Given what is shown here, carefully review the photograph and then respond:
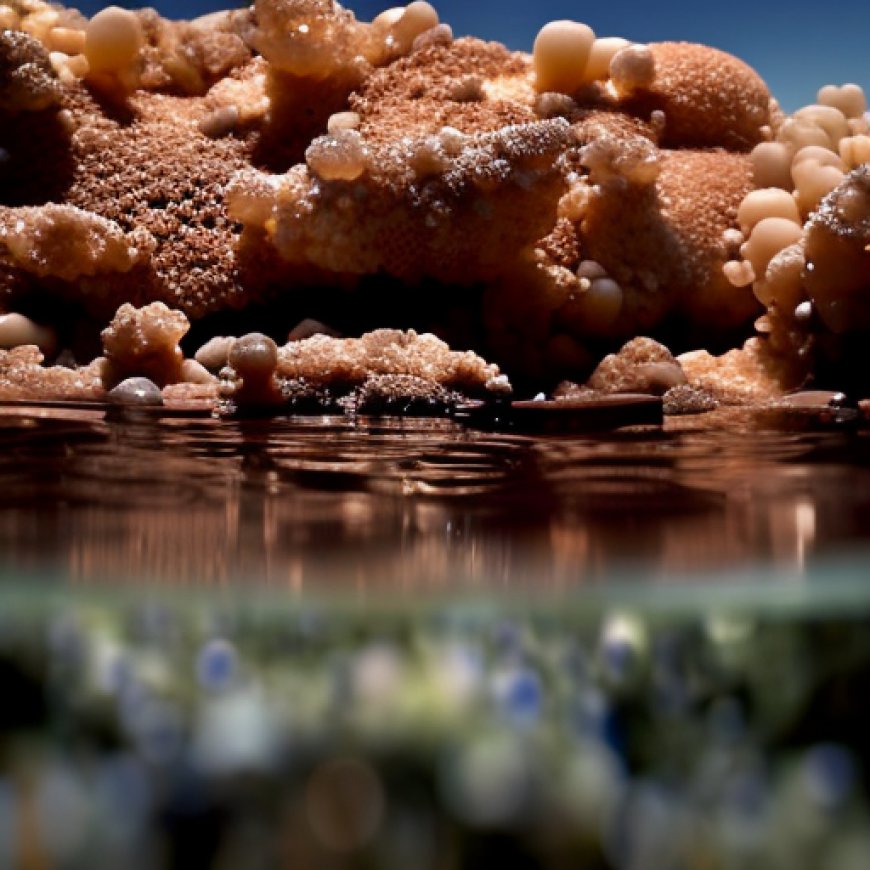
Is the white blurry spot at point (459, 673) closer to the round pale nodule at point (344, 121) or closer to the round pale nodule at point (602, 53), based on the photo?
the round pale nodule at point (344, 121)

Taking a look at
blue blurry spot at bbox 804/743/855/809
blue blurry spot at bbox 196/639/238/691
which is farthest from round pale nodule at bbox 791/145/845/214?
blue blurry spot at bbox 196/639/238/691

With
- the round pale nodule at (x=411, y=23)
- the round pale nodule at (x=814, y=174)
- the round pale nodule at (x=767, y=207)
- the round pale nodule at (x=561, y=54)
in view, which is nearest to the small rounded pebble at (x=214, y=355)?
the round pale nodule at (x=411, y=23)

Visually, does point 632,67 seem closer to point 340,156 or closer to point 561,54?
point 561,54

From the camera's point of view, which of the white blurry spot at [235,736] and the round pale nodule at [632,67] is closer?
the white blurry spot at [235,736]

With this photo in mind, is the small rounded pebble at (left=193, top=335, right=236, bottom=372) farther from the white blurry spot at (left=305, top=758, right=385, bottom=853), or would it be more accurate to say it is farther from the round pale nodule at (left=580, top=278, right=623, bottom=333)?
the white blurry spot at (left=305, top=758, right=385, bottom=853)

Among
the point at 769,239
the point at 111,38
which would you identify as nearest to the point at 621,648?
the point at 769,239
